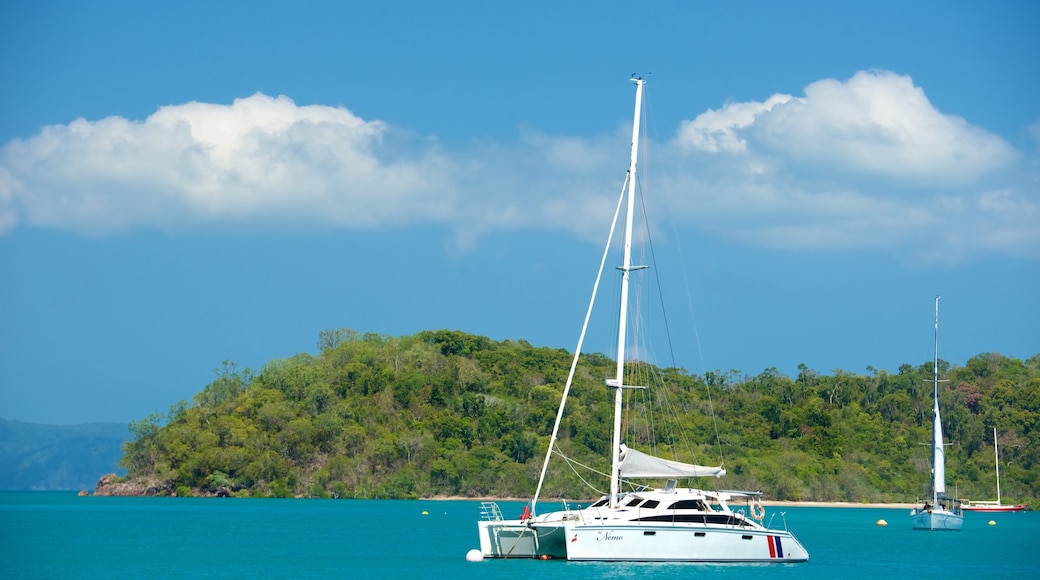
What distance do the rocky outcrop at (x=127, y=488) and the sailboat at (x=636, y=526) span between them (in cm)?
8183

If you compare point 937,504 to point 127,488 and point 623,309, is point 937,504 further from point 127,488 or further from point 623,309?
point 127,488

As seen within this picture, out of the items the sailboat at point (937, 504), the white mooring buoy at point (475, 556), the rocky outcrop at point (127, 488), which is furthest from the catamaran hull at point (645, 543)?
the rocky outcrop at point (127, 488)

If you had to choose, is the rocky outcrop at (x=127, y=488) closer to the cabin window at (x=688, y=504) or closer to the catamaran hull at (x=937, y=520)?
the catamaran hull at (x=937, y=520)

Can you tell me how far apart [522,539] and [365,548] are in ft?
44.6

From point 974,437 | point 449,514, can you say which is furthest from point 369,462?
point 974,437

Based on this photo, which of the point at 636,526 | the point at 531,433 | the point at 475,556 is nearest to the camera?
the point at 636,526

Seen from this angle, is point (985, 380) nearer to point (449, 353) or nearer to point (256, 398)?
point (449, 353)

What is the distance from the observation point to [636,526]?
37.2 m

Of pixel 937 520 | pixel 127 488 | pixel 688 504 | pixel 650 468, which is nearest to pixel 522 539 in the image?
pixel 650 468

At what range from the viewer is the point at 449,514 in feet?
291

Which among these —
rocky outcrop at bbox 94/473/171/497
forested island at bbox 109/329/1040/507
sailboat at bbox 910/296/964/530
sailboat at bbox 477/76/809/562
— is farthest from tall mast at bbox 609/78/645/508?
rocky outcrop at bbox 94/473/171/497

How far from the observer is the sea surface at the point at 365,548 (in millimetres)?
39438

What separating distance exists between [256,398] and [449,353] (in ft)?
80.7

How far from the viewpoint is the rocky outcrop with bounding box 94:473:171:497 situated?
11538cm
